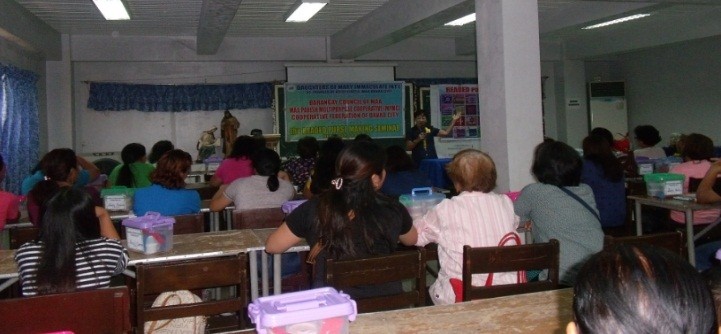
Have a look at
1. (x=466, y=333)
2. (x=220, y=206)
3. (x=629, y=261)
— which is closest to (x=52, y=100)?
(x=220, y=206)

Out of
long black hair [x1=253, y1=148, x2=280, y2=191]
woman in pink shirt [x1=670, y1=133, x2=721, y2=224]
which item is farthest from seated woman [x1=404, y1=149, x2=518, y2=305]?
woman in pink shirt [x1=670, y1=133, x2=721, y2=224]

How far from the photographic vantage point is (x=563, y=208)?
2.86 m

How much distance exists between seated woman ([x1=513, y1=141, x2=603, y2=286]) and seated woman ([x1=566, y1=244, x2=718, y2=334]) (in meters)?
1.91

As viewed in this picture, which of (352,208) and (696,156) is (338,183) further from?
(696,156)

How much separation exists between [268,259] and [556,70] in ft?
29.1

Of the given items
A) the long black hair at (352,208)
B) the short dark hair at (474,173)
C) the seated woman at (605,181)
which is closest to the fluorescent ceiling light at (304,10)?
the seated woman at (605,181)

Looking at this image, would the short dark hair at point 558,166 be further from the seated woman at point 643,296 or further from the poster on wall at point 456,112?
the poster on wall at point 456,112

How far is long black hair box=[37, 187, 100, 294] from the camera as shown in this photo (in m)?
2.27

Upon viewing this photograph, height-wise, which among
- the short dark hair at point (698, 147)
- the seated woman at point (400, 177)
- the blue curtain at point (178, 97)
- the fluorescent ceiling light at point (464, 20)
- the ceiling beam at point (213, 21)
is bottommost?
the seated woman at point (400, 177)

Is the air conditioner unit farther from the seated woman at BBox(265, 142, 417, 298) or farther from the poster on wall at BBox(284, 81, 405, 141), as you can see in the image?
the seated woman at BBox(265, 142, 417, 298)

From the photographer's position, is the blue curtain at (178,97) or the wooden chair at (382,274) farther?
the blue curtain at (178,97)

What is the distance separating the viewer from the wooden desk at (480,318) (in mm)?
1676

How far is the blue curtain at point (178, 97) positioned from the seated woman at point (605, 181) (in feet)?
20.6

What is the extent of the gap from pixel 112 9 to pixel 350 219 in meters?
5.36
